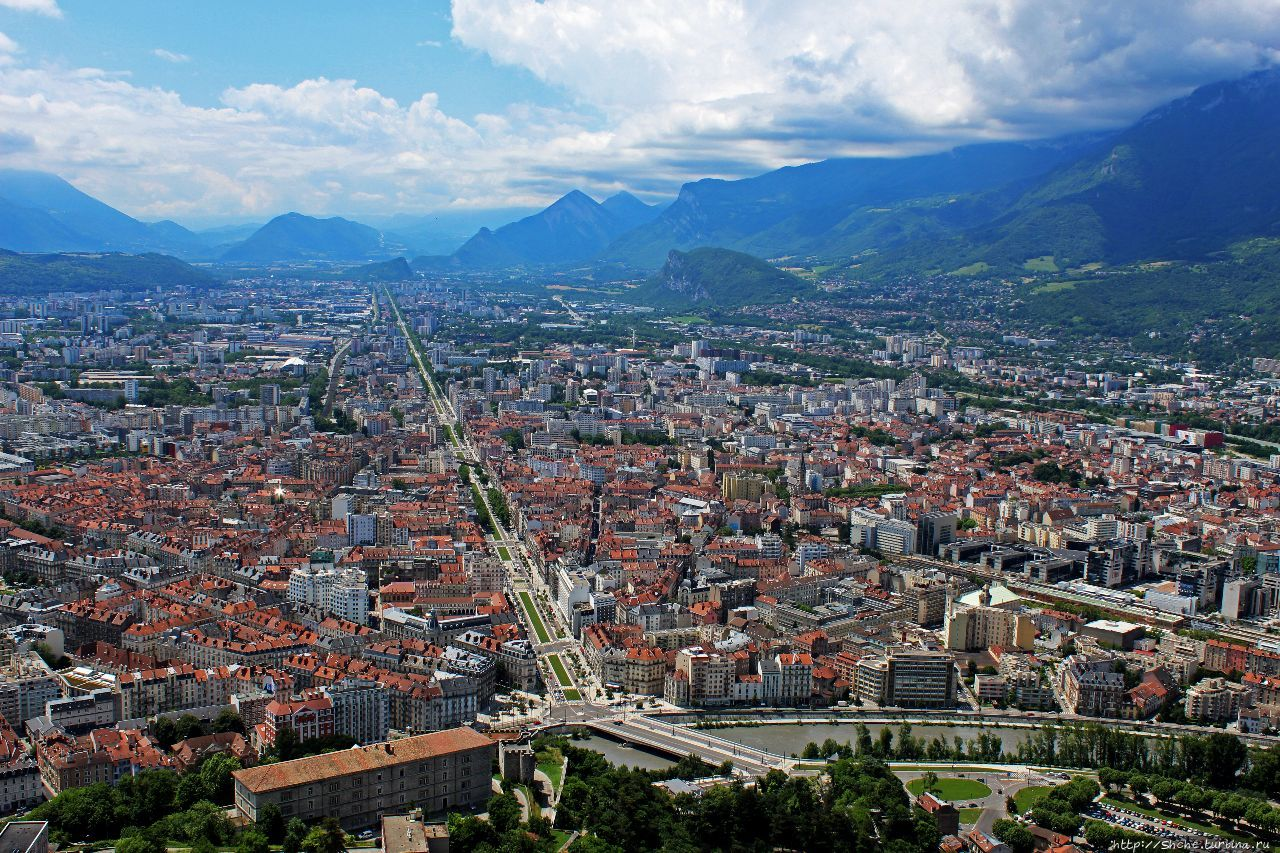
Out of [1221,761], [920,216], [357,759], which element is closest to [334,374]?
[357,759]

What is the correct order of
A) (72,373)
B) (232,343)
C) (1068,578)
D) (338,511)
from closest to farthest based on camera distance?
(1068,578) → (338,511) → (72,373) → (232,343)

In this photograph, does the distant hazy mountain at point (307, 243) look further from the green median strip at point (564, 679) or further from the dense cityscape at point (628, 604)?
the green median strip at point (564, 679)

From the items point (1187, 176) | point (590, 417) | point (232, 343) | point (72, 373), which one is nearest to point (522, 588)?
point (590, 417)

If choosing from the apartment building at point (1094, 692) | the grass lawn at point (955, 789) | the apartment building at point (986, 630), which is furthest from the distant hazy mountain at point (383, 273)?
the grass lawn at point (955, 789)

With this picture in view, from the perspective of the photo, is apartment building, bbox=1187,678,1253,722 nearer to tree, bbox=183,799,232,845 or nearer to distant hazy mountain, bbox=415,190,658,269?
tree, bbox=183,799,232,845

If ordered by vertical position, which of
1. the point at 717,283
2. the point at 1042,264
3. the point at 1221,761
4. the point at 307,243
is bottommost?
the point at 1221,761

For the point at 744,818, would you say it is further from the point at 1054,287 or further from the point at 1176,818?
the point at 1054,287

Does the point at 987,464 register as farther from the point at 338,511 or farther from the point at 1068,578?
the point at 338,511
